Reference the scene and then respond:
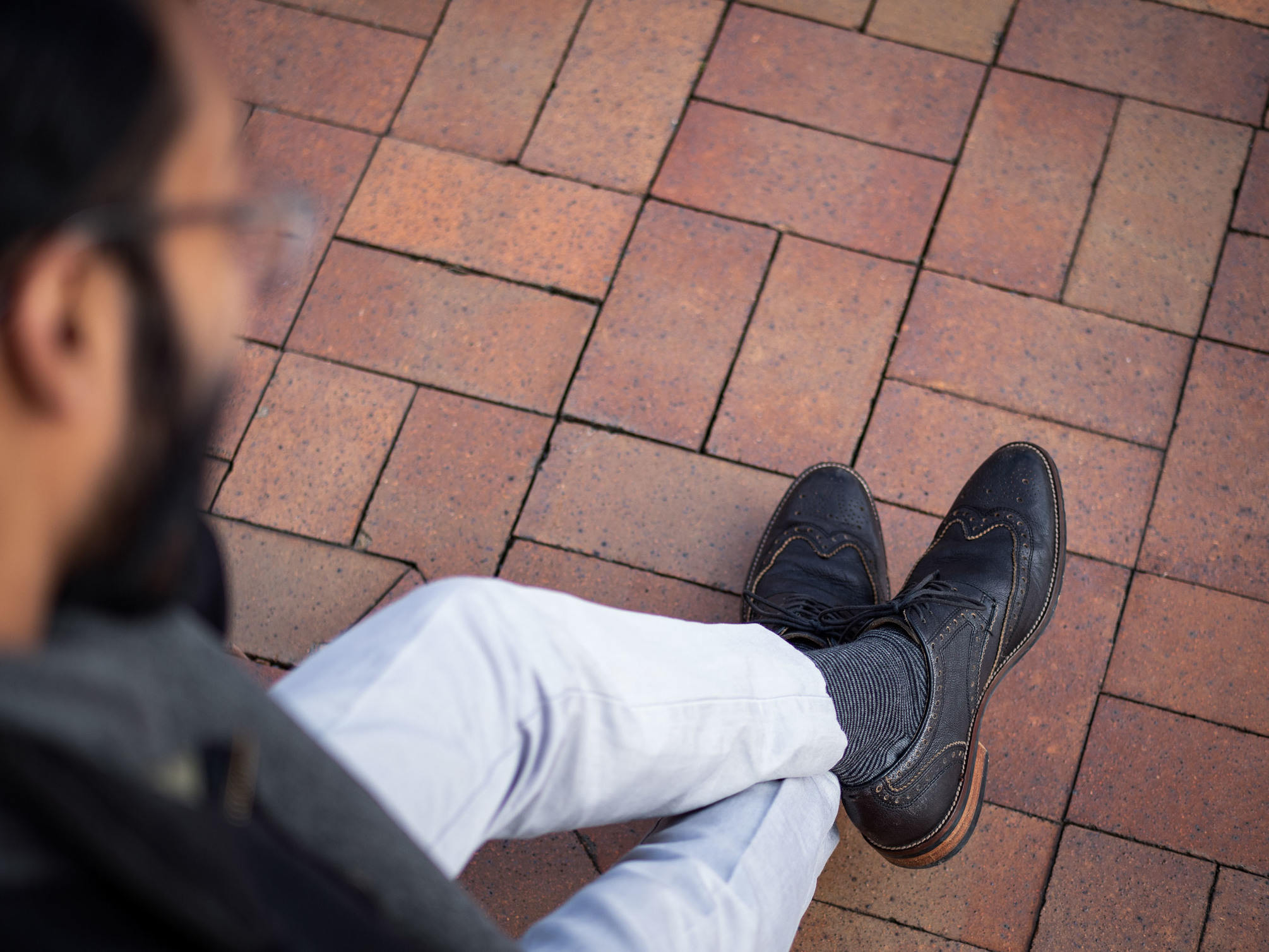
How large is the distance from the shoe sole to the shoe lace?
0.14 metres

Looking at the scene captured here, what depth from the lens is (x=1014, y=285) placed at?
6.61 feet

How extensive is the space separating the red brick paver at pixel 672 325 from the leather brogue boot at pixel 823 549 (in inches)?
9.9

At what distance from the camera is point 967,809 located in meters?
1.61

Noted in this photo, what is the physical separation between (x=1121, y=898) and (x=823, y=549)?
0.79 metres

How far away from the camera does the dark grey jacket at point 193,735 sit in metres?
0.62

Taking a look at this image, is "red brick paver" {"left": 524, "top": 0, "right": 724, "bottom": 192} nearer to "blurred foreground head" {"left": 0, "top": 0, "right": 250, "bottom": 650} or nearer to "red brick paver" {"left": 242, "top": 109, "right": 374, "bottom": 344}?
"red brick paver" {"left": 242, "top": 109, "right": 374, "bottom": 344}

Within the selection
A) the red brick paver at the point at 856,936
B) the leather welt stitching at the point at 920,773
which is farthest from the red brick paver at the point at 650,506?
the red brick paver at the point at 856,936

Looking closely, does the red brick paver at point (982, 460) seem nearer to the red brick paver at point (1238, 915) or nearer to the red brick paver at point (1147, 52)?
the red brick paver at point (1238, 915)

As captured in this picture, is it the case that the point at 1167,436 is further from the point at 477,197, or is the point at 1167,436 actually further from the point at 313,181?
the point at 313,181

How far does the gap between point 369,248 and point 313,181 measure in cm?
22

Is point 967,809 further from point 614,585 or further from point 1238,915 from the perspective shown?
point 614,585

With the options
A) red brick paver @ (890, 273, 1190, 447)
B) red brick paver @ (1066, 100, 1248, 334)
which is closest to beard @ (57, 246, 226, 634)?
red brick paver @ (890, 273, 1190, 447)

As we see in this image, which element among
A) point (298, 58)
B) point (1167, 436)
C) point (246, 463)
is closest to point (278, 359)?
point (246, 463)

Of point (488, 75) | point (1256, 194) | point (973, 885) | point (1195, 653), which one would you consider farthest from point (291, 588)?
point (1256, 194)
